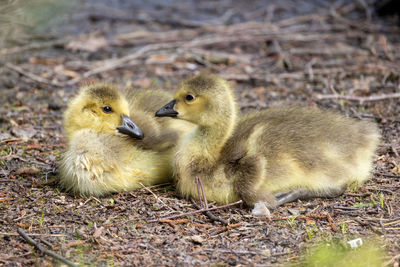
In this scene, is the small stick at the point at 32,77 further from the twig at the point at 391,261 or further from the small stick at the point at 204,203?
the twig at the point at 391,261

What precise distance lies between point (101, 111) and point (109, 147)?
0.97ft

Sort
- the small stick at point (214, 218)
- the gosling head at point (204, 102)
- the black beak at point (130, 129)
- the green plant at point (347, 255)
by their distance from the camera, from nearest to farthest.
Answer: the green plant at point (347, 255)
the small stick at point (214, 218)
the gosling head at point (204, 102)
the black beak at point (130, 129)

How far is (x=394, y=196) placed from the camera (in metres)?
3.46

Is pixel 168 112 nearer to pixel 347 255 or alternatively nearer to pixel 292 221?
pixel 292 221

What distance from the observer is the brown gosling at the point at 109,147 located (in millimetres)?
3492

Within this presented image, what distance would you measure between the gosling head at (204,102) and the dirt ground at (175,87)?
57 cm

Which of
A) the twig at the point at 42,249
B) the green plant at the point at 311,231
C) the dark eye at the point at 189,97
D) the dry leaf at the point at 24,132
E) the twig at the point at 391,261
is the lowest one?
the twig at the point at 391,261

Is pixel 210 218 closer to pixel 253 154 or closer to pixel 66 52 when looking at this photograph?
pixel 253 154

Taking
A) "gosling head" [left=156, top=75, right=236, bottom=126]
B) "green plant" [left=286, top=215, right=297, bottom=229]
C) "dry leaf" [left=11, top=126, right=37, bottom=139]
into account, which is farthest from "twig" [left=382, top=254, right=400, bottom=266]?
"dry leaf" [left=11, top=126, right=37, bottom=139]

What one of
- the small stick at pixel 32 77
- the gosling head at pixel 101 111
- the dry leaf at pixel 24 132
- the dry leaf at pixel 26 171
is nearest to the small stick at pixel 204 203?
the gosling head at pixel 101 111

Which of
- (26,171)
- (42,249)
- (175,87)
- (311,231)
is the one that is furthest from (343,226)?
(175,87)

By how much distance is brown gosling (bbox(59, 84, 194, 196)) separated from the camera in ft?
11.5

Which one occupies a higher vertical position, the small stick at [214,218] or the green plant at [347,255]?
the small stick at [214,218]

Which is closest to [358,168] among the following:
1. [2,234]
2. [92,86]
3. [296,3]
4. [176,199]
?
[176,199]
